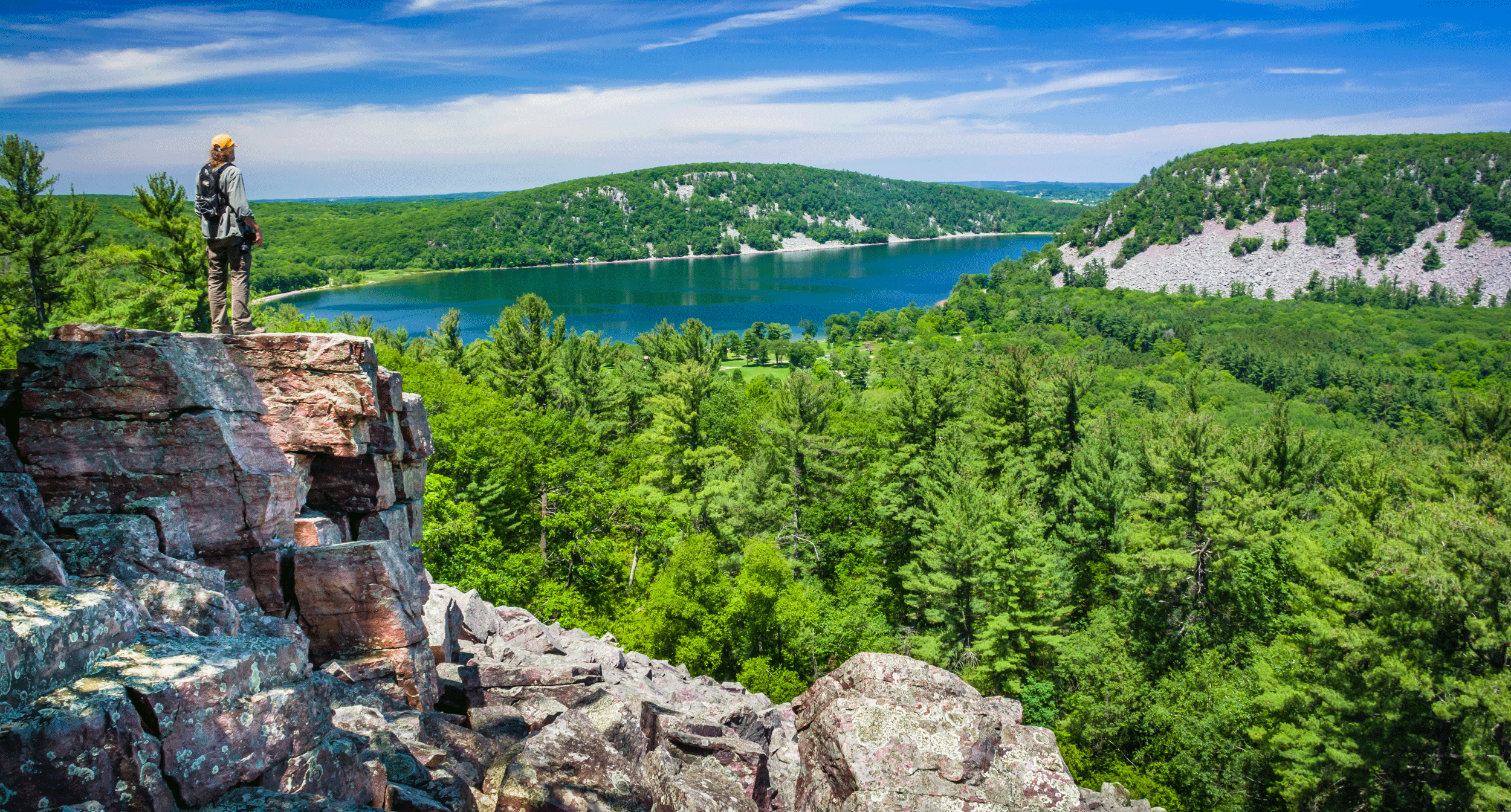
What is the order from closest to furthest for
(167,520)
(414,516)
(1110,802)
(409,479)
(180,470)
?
(167,520) → (180,470) → (409,479) → (414,516) → (1110,802)

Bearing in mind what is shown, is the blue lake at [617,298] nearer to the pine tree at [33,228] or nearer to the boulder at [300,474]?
the pine tree at [33,228]

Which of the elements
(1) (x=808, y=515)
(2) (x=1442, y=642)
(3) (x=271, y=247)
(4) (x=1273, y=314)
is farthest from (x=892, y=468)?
(3) (x=271, y=247)

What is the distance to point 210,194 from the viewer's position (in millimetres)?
9367

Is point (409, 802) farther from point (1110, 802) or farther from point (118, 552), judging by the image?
point (1110, 802)

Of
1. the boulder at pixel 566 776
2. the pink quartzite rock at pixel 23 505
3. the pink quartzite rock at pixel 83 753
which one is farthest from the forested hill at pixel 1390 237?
the pink quartzite rock at pixel 83 753

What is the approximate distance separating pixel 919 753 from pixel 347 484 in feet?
33.9

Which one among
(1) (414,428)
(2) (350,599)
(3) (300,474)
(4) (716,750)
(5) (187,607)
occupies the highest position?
(1) (414,428)

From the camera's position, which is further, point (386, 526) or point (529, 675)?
point (529, 675)

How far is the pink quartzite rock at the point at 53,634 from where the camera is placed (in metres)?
5.08

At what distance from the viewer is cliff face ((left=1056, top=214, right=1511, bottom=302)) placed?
166750mm

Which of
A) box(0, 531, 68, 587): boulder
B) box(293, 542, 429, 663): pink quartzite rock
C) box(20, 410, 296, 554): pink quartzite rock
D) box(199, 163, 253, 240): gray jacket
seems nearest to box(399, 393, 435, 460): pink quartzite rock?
box(20, 410, 296, 554): pink quartzite rock


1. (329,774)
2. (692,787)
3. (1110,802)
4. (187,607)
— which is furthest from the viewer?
(1110,802)

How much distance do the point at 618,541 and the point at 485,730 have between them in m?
17.5

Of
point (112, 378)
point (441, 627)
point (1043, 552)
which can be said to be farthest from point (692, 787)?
point (1043, 552)
